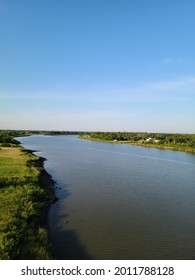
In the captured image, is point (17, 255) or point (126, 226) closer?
point (17, 255)

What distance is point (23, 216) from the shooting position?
49.1 feet

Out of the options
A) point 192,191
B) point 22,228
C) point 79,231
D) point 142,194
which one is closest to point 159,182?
point 192,191

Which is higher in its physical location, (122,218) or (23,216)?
(23,216)

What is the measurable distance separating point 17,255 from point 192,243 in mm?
8561

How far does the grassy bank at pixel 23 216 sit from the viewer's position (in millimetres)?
11281

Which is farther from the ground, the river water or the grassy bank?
the grassy bank

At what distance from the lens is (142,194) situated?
75.2ft

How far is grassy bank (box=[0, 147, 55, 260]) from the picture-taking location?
11.3 meters

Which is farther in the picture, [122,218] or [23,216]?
[122,218]

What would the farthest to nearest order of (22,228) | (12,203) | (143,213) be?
(143,213)
(12,203)
(22,228)

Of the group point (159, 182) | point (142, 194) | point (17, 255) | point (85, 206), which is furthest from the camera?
point (159, 182)

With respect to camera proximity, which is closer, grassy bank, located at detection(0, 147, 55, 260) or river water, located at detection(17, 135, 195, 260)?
grassy bank, located at detection(0, 147, 55, 260)
